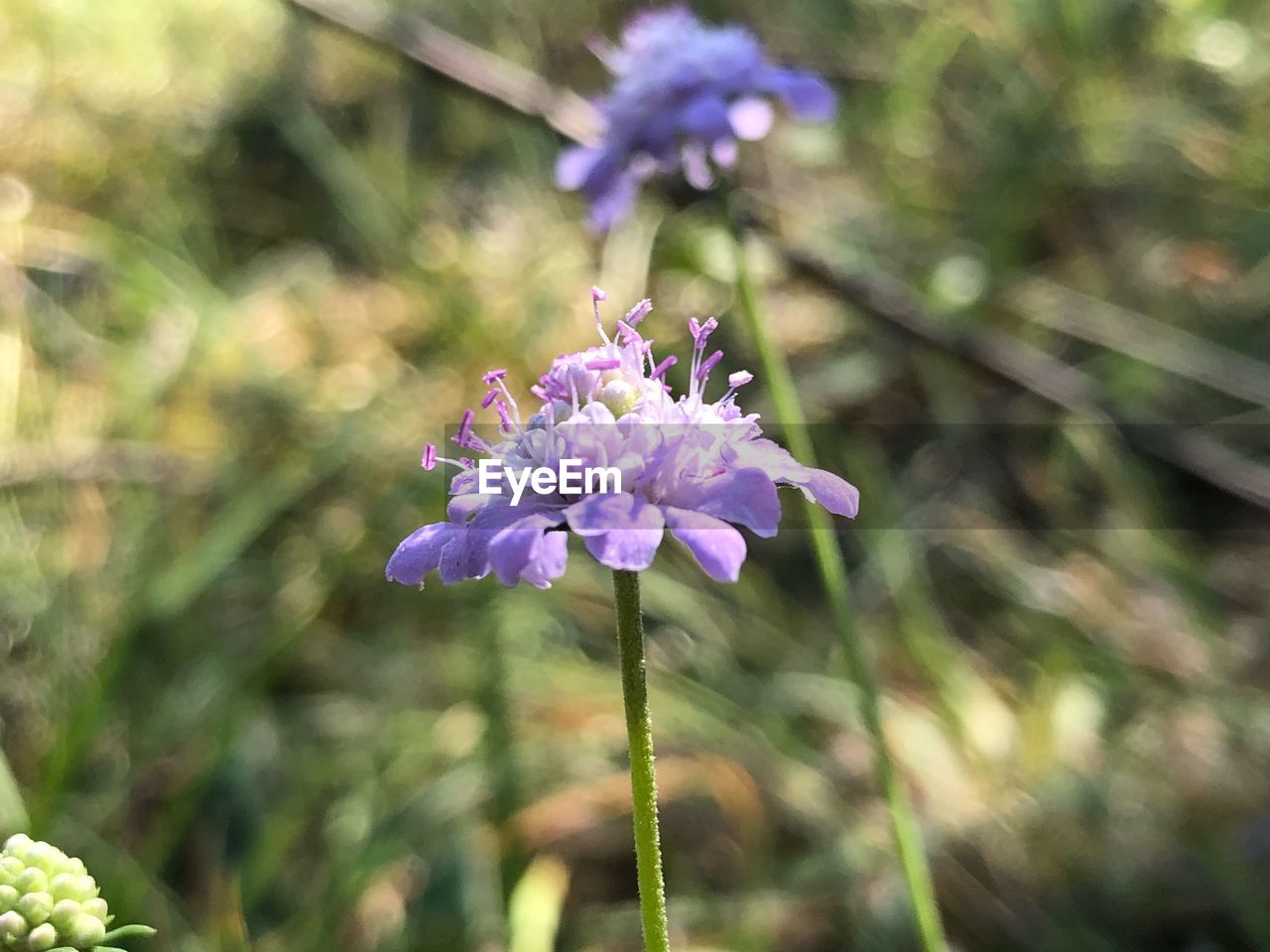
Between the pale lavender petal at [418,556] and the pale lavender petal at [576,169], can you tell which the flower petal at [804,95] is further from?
the pale lavender petal at [418,556]

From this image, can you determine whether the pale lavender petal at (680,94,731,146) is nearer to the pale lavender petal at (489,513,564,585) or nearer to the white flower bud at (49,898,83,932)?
the pale lavender petal at (489,513,564,585)

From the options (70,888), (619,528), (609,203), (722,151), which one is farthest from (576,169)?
(70,888)

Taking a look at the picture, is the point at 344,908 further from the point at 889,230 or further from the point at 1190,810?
the point at 889,230

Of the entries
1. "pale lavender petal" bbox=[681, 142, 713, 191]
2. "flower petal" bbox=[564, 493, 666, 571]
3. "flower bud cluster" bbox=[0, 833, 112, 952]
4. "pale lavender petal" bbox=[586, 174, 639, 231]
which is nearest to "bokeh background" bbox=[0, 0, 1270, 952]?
"pale lavender petal" bbox=[681, 142, 713, 191]

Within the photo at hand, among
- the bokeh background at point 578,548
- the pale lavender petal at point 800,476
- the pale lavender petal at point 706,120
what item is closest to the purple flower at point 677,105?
the pale lavender petal at point 706,120

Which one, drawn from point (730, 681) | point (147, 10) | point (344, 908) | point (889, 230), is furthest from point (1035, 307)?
point (147, 10)

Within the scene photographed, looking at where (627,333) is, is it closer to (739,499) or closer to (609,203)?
(739,499)

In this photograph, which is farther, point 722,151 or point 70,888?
point 722,151
